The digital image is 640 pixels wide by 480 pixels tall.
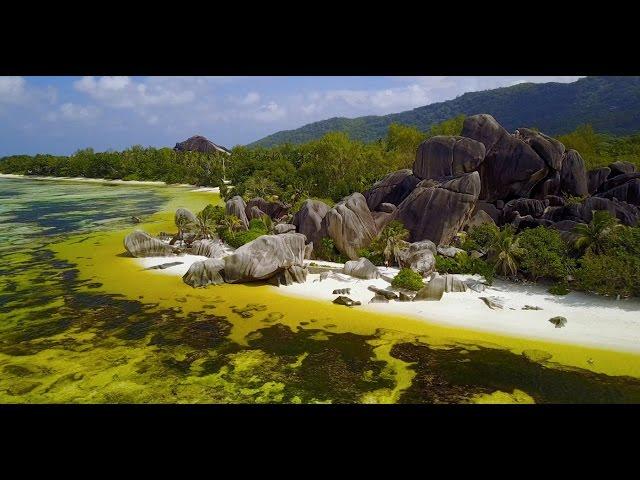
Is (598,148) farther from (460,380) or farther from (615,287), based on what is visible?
(460,380)

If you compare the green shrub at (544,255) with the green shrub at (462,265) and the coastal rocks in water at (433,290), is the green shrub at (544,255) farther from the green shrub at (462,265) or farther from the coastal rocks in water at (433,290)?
the coastal rocks in water at (433,290)

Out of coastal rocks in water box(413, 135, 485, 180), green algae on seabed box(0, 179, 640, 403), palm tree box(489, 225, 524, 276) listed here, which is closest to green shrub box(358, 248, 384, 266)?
palm tree box(489, 225, 524, 276)

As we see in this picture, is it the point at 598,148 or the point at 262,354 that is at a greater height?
the point at 598,148

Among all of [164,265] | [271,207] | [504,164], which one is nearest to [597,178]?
[504,164]

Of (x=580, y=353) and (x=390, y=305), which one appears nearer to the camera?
(x=580, y=353)

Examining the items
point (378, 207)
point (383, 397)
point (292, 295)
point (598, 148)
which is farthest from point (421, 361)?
point (598, 148)

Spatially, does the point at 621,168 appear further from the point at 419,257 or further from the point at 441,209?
the point at 419,257
